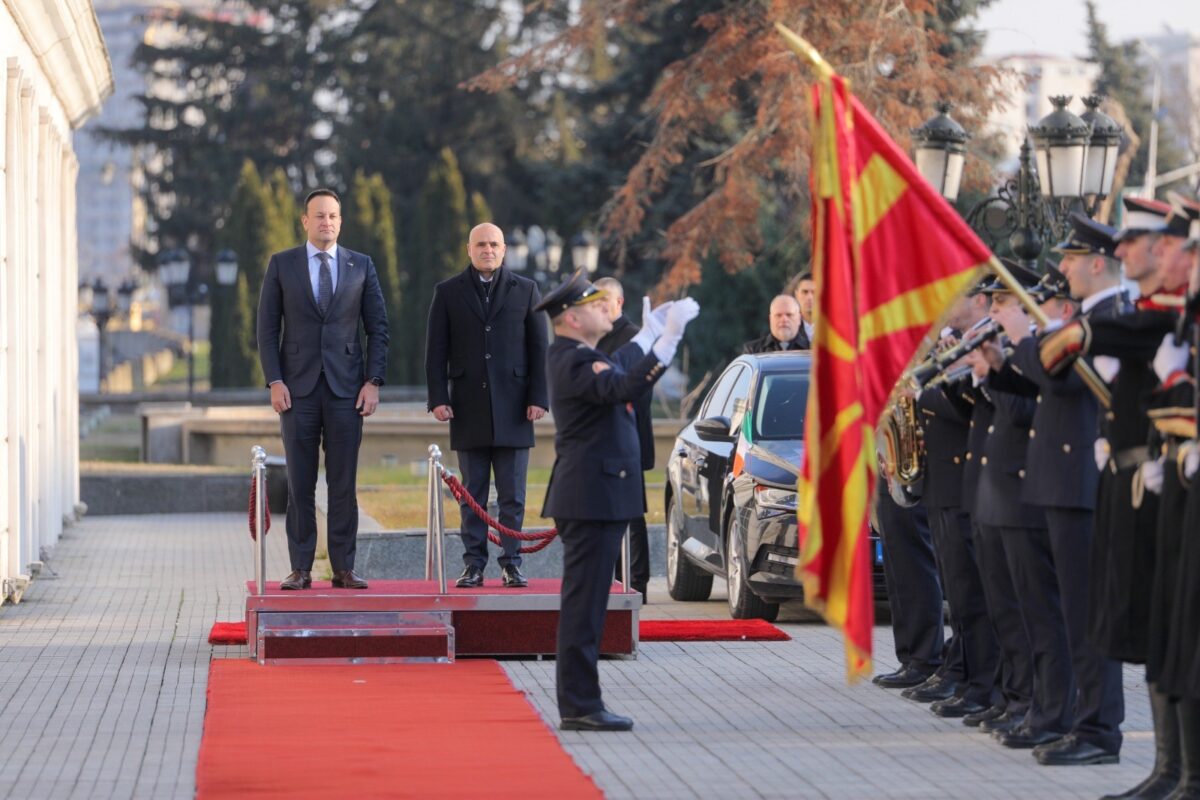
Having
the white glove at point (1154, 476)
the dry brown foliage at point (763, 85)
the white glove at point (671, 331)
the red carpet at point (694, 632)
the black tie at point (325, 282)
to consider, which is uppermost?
the dry brown foliage at point (763, 85)

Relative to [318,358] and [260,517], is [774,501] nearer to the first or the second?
[318,358]

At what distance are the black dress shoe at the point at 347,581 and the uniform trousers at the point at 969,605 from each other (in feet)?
11.6

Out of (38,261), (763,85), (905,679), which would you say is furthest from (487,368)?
(763,85)

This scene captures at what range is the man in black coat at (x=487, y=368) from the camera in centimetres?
1189

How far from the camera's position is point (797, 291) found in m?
14.6

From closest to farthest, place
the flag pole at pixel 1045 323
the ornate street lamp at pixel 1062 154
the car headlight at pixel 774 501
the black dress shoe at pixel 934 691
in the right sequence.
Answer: the flag pole at pixel 1045 323
the black dress shoe at pixel 934 691
the car headlight at pixel 774 501
the ornate street lamp at pixel 1062 154

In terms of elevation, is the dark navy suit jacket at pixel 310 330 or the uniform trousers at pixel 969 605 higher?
the dark navy suit jacket at pixel 310 330

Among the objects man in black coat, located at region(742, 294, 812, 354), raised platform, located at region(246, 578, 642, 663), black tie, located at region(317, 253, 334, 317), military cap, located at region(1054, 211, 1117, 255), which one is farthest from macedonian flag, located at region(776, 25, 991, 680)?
man in black coat, located at region(742, 294, 812, 354)

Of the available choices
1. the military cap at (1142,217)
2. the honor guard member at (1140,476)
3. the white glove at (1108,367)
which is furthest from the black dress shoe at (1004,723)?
the military cap at (1142,217)

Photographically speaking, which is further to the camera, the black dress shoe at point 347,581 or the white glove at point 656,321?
the black dress shoe at point 347,581

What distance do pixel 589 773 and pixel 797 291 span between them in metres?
6.78

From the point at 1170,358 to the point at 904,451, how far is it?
282cm

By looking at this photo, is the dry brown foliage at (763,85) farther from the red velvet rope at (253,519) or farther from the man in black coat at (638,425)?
the red velvet rope at (253,519)

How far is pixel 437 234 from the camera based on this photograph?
58219 millimetres
